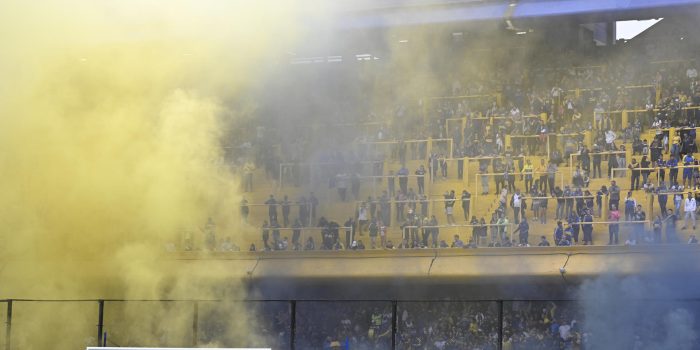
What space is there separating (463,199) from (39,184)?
27.7 feet

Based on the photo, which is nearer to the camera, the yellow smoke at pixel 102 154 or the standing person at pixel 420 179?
the yellow smoke at pixel 102 154

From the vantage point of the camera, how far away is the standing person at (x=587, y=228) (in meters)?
21.4

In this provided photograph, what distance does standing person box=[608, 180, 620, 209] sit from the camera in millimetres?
21938

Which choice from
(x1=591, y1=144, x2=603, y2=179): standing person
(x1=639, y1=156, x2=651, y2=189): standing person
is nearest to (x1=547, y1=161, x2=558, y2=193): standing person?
(x1=591, y1=144, x2=603, y2=179): standing person

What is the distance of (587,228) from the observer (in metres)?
21.5

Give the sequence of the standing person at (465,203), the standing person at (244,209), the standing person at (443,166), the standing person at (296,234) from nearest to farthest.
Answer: the standing person at (244,209)
the standing person at (296,234)
the standing person at (465,203)
the standing person at (443,166)

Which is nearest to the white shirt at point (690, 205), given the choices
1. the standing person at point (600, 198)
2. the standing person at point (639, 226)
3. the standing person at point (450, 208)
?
the standing person at point (639, 226)

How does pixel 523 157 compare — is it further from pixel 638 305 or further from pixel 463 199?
pixel 638 305

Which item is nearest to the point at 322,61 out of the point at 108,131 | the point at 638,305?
the point at 108,131

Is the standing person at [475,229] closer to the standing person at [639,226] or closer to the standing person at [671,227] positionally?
the standing person at [639,226]

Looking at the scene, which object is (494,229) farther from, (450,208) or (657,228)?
(657,228)

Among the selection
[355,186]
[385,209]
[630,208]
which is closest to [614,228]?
[630,208]

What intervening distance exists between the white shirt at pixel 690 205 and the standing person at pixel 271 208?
7.17 meters

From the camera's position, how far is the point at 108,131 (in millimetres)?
18578
